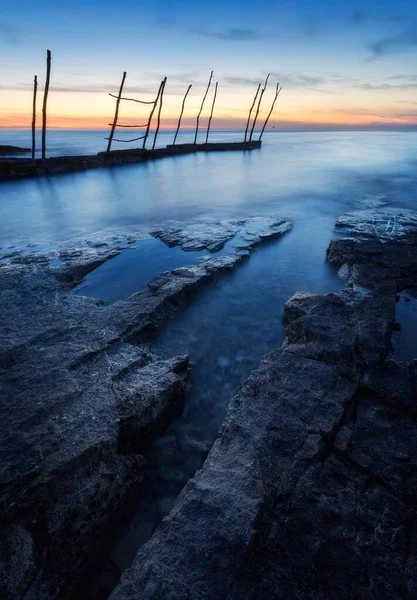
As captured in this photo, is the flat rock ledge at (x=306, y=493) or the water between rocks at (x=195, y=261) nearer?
the flat rock ledge at (x=306, y=493)

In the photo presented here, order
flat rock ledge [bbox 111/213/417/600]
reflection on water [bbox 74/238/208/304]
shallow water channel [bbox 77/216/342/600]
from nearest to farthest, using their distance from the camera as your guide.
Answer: flat rock ledge [bbox 111/213/417/600] → shallow water channel [bbox 77/216/342/600] → reflection on water [bbox 74/238/208/304]

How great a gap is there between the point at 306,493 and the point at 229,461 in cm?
61

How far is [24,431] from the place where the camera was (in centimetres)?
270

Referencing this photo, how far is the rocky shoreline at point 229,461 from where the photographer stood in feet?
6.48

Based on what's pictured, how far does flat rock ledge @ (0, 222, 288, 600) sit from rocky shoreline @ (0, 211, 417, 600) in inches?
0.5

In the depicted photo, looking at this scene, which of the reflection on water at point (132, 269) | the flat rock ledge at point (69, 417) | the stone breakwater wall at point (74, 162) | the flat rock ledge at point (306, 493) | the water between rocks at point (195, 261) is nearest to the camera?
the flat rock ledge at point (306, 493)

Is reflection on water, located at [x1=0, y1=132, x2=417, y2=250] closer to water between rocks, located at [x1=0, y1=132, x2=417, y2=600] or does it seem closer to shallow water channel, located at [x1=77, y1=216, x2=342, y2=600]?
water between rocks, located at [x1=0, y1=132, x2=417, y2=600]

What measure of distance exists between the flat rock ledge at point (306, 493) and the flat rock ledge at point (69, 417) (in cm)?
58

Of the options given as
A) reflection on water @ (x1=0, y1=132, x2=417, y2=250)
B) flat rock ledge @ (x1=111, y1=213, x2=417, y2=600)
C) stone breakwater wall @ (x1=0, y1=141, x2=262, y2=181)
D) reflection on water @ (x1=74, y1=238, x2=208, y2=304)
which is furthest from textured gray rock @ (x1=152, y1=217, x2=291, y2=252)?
stone breakwater wall @ (x1=0, y1=141, x2=262, y2=181)

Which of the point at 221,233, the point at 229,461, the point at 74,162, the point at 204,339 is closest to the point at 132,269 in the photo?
the point at 204,339

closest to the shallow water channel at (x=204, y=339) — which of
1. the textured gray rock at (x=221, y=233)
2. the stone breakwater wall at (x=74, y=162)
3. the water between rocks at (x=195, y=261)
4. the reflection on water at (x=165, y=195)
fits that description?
the water between rocks at (x=195, y=261)

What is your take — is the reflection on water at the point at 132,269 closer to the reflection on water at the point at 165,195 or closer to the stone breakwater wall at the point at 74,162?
the reflection on water at the point at 165,195

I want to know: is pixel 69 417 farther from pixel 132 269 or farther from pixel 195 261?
pixel 195 261

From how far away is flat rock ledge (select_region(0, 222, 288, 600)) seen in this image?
2.19 m
